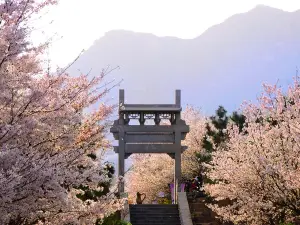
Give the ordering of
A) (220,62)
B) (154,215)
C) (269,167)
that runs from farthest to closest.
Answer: (220,62) < (154,215) < (269,167)

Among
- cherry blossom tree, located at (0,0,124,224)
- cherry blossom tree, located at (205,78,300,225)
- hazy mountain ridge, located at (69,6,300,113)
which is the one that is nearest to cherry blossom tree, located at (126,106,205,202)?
cherry blossom tree, located at (205,78,300,225)

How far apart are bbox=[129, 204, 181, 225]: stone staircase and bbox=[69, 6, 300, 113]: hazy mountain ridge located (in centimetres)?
11829

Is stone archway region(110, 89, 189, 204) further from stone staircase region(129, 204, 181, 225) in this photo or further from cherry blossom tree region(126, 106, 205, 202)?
cherry blossom tree region(126, 106, 205, 202)

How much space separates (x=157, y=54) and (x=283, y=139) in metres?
148

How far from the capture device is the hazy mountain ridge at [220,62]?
142875 millimetres

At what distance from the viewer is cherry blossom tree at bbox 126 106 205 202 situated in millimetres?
26859

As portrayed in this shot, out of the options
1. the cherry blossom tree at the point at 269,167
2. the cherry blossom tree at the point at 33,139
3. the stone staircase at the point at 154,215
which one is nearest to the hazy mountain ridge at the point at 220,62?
the stone staircase at the point at 154,215

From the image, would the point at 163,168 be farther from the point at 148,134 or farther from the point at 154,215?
the point at 154,215

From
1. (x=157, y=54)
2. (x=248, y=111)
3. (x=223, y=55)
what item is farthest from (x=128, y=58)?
(x=248, y=111)

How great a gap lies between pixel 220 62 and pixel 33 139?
144 metres

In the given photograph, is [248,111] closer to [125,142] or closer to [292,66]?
[125,142]

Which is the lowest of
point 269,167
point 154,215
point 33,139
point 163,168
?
point 154,215

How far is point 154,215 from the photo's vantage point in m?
19.3

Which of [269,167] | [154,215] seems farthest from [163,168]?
[269,167]
